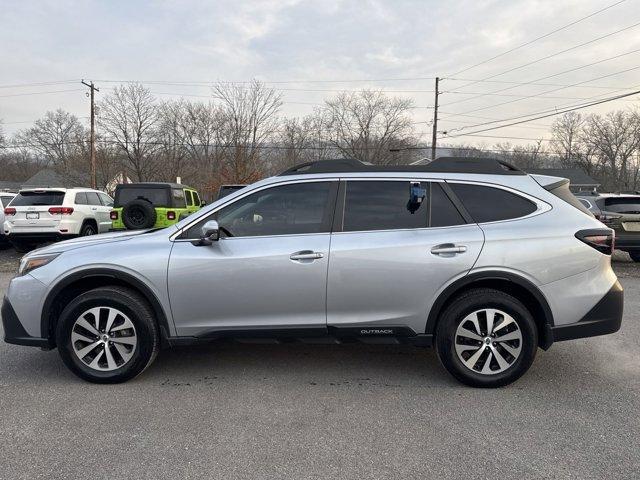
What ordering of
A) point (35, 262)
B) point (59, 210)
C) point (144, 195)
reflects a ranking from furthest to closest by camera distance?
point (144, 195)
point (59, 210)
point (35, 262)

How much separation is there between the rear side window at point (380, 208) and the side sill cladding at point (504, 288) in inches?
22.5

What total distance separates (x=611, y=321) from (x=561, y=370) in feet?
2.40

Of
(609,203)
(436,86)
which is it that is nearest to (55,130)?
(436,86)

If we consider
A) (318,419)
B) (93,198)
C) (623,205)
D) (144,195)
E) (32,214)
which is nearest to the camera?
(318,419)

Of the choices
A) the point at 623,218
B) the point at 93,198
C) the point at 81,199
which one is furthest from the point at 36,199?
the point at 623,218

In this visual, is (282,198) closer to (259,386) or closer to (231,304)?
(231,304)

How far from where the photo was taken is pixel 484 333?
3.60 meters

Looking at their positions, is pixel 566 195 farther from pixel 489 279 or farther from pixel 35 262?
pixel 35 262

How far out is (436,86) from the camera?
36688 millimetres

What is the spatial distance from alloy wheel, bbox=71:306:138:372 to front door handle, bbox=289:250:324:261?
146 cm

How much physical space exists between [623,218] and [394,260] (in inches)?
343

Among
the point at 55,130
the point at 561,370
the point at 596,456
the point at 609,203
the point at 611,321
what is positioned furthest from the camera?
the point at 55,130

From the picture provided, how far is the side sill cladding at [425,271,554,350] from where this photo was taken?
3537 mm

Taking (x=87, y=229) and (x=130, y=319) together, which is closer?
(x=130, y=319)
